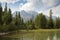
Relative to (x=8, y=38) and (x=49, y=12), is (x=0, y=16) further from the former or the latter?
(x=49, y=12)

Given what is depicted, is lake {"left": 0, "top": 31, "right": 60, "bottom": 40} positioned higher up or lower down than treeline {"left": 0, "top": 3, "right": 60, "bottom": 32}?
lower down

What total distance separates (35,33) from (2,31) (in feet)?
1.92

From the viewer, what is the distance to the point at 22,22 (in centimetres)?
254

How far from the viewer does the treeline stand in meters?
2.51

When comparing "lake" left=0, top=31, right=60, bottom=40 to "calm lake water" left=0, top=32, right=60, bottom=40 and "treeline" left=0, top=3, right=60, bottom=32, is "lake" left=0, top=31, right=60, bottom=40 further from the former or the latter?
"treeline" left=0, top=3, right=60, bottom=32

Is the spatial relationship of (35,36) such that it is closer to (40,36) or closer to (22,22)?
(40,36)

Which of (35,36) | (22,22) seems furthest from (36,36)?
(22,22)

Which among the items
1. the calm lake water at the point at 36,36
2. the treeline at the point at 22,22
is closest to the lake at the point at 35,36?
the calm lake water at the point at 36,36

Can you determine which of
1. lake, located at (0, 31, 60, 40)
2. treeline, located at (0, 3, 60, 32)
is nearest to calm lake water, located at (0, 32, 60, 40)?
lake, located at (0, 31, 60, 40)

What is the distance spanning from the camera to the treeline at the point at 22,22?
8.25 ft

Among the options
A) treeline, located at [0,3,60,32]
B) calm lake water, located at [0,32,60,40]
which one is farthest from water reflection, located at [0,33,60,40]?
treeline, located at [0,3,60,32]

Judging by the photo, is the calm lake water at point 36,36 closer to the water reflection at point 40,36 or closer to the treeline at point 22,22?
the water reflection at point 40,36

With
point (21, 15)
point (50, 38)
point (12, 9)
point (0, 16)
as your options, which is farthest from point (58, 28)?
point (0, 16)

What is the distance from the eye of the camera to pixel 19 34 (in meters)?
2.51
